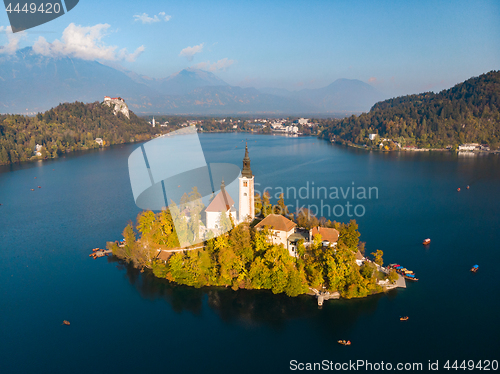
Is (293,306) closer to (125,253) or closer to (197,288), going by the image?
(197,288)

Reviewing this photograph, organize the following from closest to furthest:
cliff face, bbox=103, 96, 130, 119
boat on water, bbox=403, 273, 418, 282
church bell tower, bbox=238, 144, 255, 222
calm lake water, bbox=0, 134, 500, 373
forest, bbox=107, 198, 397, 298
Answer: calm lake water, bbox=0, 134, 500, 373 < forest, bbox=107, 198, 397, 298 < boat on water, bbox=403, 273, 418, 282 < church bell tower, bbox=238, 144, 255, 222 < cliff face, bbox=103, 96, 130, 119

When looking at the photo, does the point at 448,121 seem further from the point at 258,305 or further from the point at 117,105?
the point at 117,105


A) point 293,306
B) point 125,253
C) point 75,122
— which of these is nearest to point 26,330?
point 125,253

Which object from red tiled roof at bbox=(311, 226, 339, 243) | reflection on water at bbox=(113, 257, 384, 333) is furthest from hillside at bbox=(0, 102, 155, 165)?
red tiled roof at bbox=(311, 226, 339, 243)

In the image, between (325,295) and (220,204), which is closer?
(325,295)

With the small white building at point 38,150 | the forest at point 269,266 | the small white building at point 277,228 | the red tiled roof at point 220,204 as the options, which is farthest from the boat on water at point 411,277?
the small white building at point 38,150

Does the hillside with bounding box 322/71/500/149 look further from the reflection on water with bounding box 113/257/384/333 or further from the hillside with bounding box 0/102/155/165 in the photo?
the reflection on water with bounding box 113/257/384/333

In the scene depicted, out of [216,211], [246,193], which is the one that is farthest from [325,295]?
[216,211]
